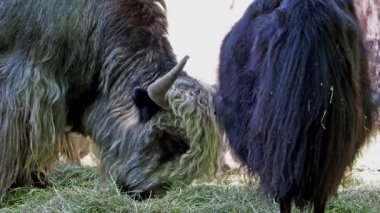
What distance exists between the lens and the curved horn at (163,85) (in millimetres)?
5277

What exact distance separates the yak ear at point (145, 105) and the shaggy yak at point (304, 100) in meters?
1.91

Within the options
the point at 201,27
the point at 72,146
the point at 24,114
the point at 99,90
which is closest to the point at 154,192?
the point at 99,90

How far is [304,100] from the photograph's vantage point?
3.44m

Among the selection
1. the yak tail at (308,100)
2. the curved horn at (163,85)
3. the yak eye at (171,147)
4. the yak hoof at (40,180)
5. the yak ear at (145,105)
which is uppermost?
the yak tail at (308,100)

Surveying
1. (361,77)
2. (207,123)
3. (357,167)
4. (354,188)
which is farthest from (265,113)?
(357,167)

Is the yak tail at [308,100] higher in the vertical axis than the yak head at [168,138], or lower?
higher

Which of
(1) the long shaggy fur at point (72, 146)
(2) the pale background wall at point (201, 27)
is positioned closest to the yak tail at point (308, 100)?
(1) the long shaggy fur at point (72, 146)

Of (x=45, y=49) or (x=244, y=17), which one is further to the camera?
(x=45, y=49)

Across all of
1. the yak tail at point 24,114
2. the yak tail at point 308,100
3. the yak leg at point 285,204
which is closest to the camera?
the yak tail at point 308,100

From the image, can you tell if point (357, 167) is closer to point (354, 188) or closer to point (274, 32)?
point (354, 188)

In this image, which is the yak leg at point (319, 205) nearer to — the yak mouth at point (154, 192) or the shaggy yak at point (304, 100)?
the shaggy yak at point (304, 100)

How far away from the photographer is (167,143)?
5.59 m

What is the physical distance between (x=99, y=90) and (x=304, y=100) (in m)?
2.82

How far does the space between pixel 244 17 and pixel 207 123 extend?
1.59 m
